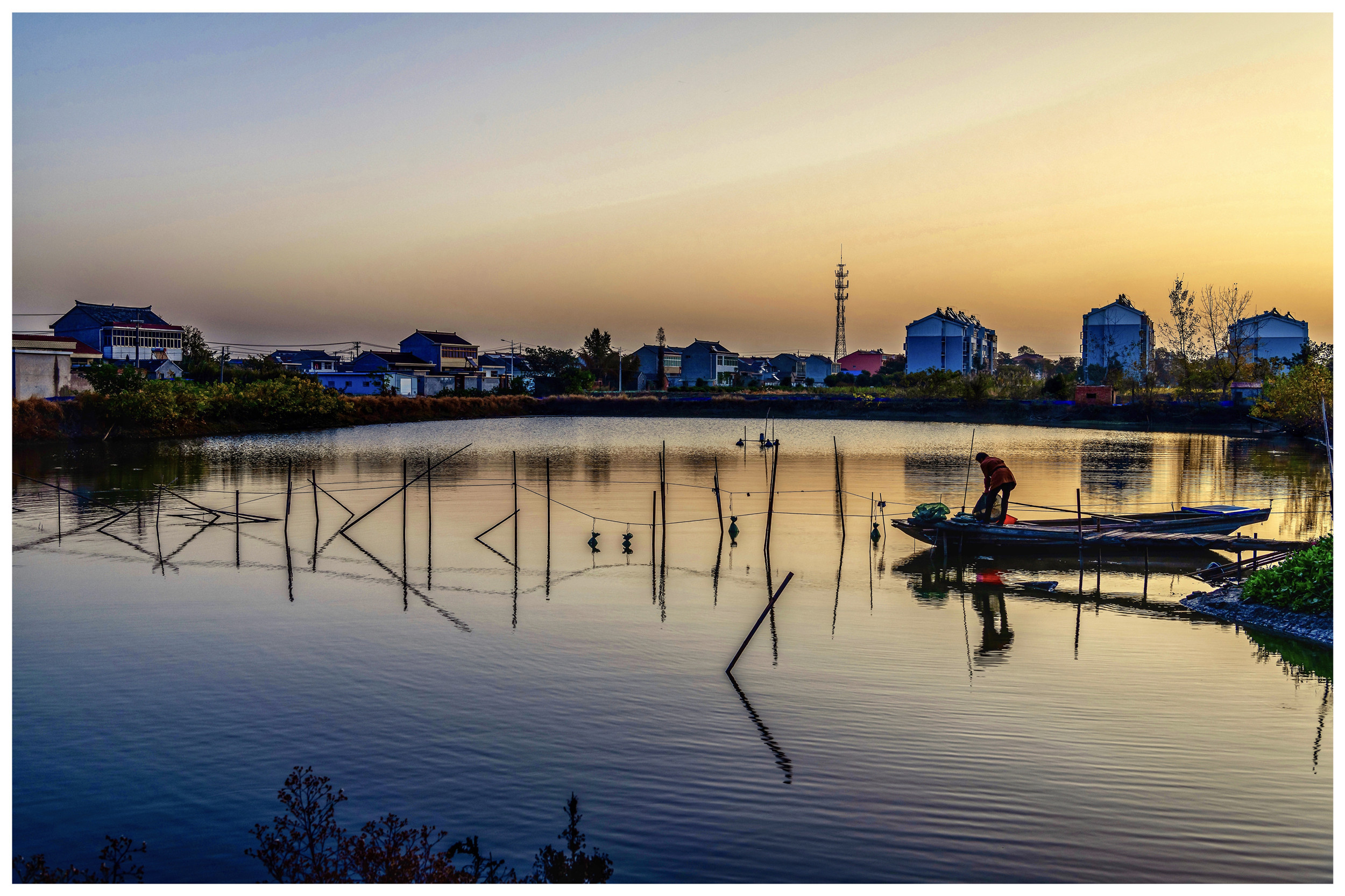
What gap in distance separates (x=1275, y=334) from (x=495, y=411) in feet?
184

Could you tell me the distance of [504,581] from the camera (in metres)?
14.4

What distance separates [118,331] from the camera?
73.6m

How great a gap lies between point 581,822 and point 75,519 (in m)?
18.2

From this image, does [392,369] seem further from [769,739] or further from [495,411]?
[769,739]

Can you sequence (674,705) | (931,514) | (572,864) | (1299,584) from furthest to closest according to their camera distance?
(931,514)
(1299,584)
(674,705)
(572,864)

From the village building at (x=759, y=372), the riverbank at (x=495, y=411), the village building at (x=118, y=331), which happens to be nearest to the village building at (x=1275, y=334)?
the riverbank at (x=495, y=411)

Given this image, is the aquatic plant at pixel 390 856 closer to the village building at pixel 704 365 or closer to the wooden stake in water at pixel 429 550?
the wooden stake in water at pixel 429 550

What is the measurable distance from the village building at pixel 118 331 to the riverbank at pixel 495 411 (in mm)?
26222

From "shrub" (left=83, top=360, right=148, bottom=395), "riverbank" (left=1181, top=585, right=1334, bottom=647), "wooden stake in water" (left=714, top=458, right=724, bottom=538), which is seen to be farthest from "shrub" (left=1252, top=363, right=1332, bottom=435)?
"shrub" (left=83, top=360, right=148, bottom=395)

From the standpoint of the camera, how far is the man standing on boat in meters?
15.4

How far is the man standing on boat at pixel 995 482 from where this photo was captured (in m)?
15.4

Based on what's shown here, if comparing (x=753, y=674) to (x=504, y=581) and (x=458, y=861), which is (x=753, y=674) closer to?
(x=458, y=861)

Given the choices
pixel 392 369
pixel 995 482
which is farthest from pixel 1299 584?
pixel 392 369

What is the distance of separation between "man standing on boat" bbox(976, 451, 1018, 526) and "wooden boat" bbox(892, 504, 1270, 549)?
271mm
